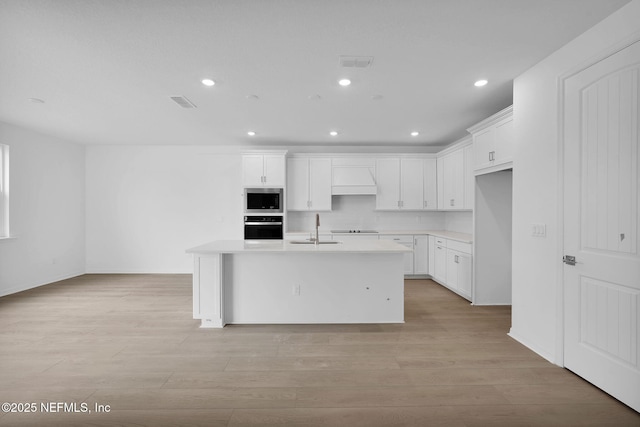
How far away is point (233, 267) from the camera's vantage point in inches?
135

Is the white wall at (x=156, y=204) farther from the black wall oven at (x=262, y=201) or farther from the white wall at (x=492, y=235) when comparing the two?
the white wall at (x=492, y=235)

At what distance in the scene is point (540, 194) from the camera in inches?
104

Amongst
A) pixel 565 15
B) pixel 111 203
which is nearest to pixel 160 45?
pixel 565 15

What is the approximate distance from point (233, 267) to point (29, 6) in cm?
264

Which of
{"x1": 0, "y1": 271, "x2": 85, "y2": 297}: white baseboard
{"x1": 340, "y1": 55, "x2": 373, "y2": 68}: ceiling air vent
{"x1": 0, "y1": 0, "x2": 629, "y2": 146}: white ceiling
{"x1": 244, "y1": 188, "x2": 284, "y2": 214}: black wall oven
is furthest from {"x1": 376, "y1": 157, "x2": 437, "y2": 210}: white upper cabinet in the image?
{"x1": 0, "y1": 271, "x2": 85, "y2": 297}: white baseboard

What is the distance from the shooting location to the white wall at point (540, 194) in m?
2.44

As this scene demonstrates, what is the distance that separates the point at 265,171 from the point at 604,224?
471cm

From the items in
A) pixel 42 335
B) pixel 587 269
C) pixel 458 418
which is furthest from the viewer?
pixel 42 335

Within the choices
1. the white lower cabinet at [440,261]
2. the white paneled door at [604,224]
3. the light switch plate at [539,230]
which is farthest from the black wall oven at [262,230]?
the white paneled door at [604,224]

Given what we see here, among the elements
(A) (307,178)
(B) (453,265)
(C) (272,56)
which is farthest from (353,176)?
→ (C) (272,56)

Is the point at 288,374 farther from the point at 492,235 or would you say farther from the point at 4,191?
the point at 4,191

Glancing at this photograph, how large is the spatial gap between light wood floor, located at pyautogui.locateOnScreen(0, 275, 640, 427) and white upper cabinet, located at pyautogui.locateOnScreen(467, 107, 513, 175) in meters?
1.84

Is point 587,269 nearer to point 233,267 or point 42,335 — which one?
point 233,267

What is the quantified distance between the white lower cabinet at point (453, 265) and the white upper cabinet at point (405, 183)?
2.67ft
